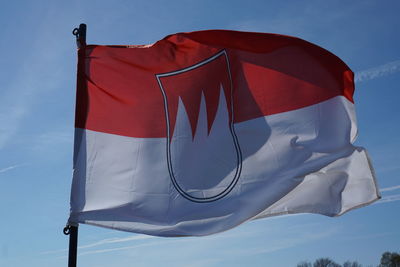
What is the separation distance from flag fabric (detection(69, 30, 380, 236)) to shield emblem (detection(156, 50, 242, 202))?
18 millimetres

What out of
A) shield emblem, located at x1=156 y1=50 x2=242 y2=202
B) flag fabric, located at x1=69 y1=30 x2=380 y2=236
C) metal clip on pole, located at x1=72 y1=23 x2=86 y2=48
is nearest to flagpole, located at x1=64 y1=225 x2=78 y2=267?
flag fabric, located at x1=69 y1=30 x2=380 y2=236

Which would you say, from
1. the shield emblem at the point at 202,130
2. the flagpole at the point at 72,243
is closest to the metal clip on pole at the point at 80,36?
the shield emblem at the point at 202,130

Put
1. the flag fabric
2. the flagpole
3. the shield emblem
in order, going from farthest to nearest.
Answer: the shield emblem, the flag fabric, the flagpole

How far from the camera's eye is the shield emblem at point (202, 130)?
9.09 metres

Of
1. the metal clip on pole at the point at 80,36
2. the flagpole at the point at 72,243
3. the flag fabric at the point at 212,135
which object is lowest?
the flagpole at the point at 72,243

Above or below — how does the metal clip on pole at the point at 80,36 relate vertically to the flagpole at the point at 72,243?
above

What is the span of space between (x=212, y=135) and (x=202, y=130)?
0.66 feet

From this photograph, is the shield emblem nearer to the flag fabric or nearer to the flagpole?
the flag fabric

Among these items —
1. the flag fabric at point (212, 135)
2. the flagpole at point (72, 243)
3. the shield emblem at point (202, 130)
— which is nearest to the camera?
the flagpole at point (72, 243)

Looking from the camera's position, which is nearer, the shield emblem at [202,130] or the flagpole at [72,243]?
the flagpole at [72,243]

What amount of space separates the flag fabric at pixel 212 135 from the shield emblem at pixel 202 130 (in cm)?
2

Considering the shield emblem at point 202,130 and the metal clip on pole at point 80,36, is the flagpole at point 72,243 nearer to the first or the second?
the shield emblem at point 202,130

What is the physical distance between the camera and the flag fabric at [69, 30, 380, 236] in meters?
8.86

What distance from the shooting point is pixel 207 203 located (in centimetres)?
895
